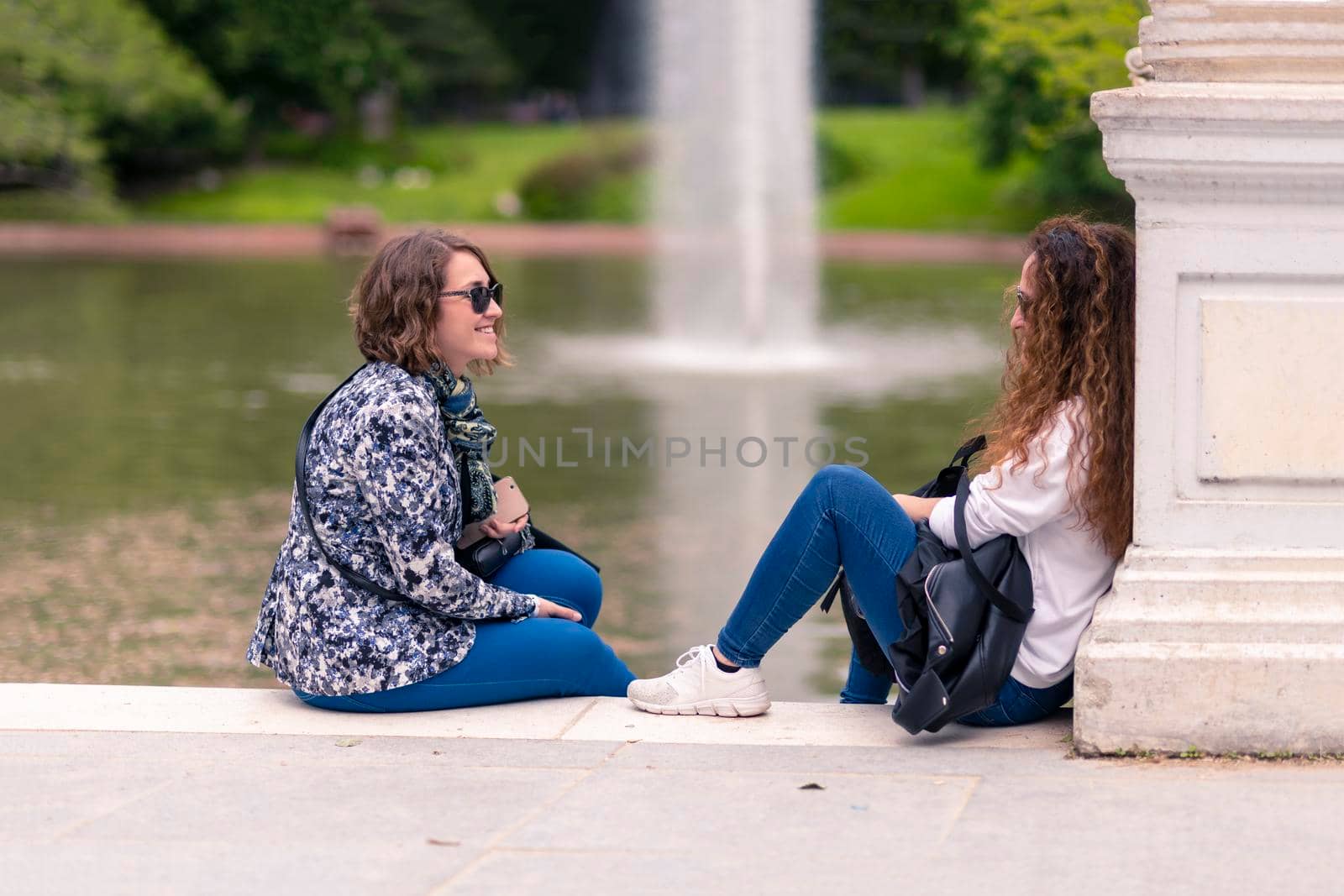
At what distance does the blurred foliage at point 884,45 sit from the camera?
57.8 metres

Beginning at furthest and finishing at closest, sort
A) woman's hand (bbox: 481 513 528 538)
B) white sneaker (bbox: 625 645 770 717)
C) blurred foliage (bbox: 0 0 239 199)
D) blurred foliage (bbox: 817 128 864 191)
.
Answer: blurred foliage (bbox: 817 128 864 191)
blurred foliage (bbox: 0 0 239 199)
woman's hand (bbox: 481 513 528 538)
white sneaker (bbox: 625 645 770 717)

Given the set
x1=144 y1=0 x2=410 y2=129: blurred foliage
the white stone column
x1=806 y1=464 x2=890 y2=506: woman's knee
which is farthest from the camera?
x1=144 y1=0 x2=410 y2=129: blurred foliage

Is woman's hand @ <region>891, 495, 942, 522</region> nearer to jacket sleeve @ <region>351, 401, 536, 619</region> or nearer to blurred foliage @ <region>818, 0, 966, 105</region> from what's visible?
jacket sleeve @ <region>351, 401, 536, 619</region>

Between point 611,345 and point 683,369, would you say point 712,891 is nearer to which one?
point 683,369

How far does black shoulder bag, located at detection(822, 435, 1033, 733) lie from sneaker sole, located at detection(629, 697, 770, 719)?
42cm

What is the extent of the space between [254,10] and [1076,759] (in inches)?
1989

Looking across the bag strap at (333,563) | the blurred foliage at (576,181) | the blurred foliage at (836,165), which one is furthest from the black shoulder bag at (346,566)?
the blurred foliage at (836,165)

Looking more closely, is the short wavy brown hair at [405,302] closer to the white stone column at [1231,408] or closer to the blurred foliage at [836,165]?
the white stone column at [1231,408]

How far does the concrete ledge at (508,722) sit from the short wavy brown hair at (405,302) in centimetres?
87

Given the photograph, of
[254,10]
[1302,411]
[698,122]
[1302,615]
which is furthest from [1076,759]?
[254,10]

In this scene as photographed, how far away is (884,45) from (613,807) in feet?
189

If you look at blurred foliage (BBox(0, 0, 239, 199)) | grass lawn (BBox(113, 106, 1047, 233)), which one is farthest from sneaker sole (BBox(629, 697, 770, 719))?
grass lawn (BBox(113, 106, 1047, 233))

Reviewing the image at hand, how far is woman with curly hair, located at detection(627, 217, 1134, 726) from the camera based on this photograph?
4.25 metres

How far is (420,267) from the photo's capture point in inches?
181
